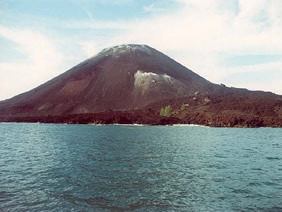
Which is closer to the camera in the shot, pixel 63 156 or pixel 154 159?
pixel 154 159

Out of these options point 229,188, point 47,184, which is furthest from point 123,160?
point 229,188

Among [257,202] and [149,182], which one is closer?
[257,202]

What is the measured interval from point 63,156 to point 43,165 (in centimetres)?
926

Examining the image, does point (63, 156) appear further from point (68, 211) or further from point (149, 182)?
point (68, 211)

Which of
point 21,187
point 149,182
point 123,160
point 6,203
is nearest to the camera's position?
point 6,203

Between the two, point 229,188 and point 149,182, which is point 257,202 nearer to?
point 229,188

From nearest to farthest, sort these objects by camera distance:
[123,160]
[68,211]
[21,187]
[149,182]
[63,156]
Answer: [68,211]
[21,187]
[149,182]
[123,160]
[63,156]

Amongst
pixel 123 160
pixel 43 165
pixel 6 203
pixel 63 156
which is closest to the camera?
pixel 6 203

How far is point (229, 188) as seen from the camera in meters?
29.3

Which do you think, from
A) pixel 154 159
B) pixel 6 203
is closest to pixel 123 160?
pixel 154 159

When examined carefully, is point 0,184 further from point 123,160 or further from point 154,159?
point 154,159

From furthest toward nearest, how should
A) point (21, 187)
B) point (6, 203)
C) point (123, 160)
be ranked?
1. point (123, 160)
2. point (21, 187)
3. point (6, 203)

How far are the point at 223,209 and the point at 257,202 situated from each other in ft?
12.4

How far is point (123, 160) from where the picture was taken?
46188mm
